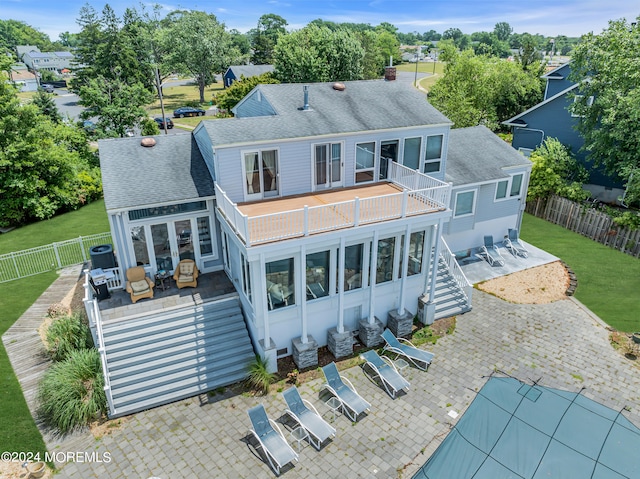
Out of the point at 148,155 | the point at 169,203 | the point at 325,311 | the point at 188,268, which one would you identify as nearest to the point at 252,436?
the point at 325,311

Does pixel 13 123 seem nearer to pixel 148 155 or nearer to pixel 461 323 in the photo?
pixel 148 155

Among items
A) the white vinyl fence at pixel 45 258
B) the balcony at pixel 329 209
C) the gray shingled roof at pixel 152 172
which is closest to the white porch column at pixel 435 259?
the balcony at pixel 329 209

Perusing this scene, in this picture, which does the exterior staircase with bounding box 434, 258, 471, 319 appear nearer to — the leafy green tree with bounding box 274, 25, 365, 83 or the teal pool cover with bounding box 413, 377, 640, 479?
the teal pool cover with bounding box 413, 377, 640, 479

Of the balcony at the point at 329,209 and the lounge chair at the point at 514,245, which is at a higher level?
the balcony at the point at 329,209

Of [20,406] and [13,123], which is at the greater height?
[13,123]

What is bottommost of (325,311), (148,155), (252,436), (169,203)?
(252,436)

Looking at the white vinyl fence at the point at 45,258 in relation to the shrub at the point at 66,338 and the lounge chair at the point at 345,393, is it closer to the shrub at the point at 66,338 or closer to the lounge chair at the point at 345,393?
the shrub at the point at 66,338

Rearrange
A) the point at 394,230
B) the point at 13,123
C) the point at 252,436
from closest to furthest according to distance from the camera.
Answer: the point at 252,436 → the point at 394,230 → the point at 13,123

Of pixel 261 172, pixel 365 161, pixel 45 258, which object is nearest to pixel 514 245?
pixel 365 161
